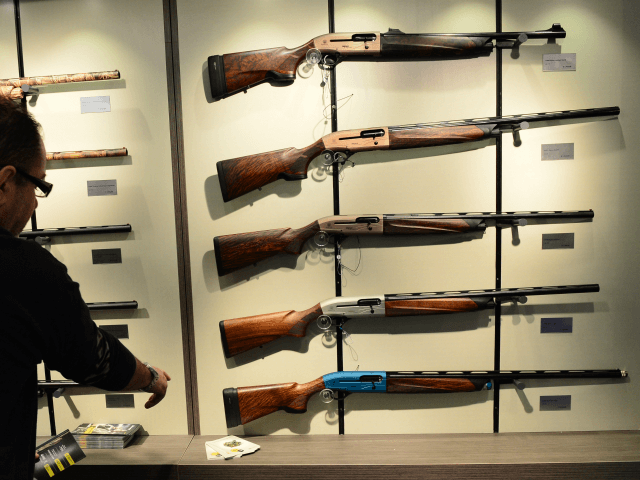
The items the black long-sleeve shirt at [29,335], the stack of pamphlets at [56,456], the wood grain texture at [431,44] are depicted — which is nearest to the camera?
the black long-sleeve shirt at [29,335]

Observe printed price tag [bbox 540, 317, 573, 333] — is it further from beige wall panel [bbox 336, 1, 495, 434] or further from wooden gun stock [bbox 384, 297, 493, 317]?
wooden gun stock [bbox 384, 297, 493, 317]

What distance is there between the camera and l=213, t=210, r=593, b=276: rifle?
2.58 m

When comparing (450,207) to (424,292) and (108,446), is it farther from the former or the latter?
(108,446)

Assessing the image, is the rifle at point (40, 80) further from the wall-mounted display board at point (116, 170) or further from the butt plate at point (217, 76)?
the butt plate at point (217, 76)

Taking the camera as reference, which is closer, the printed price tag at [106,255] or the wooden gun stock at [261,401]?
the wooden gun stock at [261,401]

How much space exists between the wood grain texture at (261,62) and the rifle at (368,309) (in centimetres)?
137

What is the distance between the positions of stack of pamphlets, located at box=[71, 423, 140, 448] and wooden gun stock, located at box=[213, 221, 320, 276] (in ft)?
3.92

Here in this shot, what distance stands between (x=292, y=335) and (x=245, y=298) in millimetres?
374

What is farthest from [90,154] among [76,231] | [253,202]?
[253,202]

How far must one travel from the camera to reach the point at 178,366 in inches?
111

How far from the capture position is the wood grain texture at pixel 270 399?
2.62 metres

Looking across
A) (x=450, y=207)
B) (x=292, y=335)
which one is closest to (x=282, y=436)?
(x=292, y=335)

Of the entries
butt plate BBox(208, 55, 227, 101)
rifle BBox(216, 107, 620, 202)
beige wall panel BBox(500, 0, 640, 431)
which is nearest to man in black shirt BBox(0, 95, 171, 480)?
rifle BBox(216, 107, 620, 202)

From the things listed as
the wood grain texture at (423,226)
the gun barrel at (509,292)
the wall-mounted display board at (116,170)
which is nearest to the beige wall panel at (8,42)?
the wall-mounted display board at (116,170)
